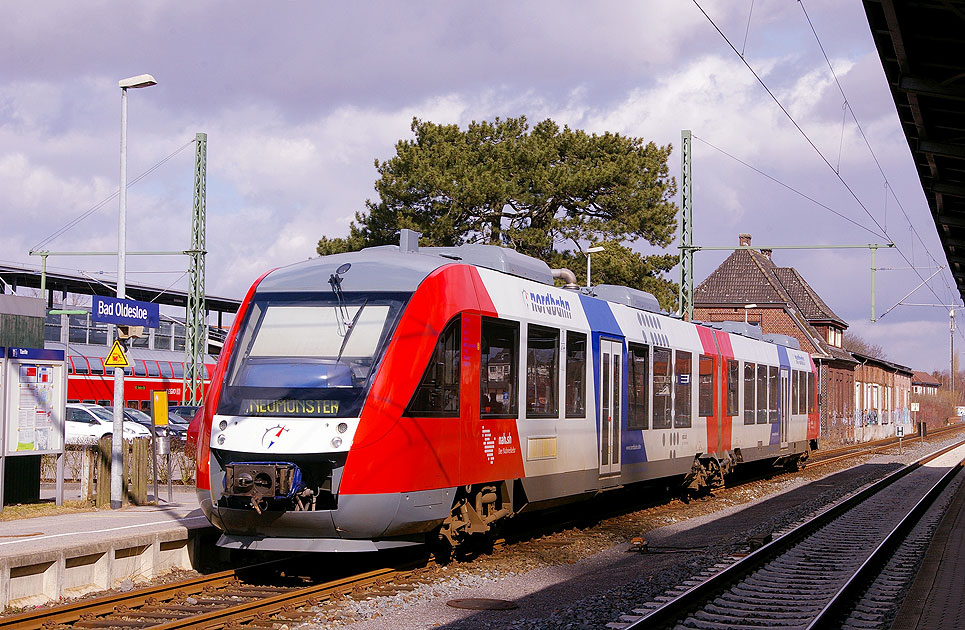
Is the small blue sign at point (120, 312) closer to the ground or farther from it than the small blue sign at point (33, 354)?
farther from it

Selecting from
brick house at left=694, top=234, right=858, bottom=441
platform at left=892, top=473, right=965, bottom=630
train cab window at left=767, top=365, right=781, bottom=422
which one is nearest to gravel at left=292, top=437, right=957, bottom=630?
platform at left=892, top=473, right=965, bottom=630

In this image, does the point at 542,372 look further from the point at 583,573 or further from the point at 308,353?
the point at 308,353

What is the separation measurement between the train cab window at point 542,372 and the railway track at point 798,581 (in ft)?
9.27

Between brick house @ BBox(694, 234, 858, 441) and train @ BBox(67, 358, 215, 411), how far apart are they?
95.0 ft

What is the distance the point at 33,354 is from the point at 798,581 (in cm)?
1106

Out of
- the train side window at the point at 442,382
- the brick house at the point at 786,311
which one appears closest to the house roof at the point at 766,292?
the brick house at the point at 786,311

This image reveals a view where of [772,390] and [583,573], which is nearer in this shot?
[583,573]

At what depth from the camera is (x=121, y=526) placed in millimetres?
12461

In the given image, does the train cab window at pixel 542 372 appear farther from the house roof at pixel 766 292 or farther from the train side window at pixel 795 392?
the house roof at pixel 766 292

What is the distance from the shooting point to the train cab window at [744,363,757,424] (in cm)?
2273

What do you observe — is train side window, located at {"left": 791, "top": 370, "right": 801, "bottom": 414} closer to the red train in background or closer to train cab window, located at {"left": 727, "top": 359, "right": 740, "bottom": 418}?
train cab window, located at {"left": 727, "top": 359, "right": 740, "bottom": 418}

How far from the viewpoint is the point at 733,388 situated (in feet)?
71.1

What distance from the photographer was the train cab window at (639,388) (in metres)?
16.1

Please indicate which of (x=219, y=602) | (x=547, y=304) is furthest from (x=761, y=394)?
(x=219, y=602)
